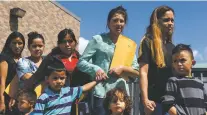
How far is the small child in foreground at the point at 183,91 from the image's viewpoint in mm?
2980

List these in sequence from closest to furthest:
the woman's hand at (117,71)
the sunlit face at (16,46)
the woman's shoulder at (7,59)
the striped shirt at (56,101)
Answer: the striped shirt at (56,101) < the woman's hand at (117,71) < the woman's shoulder at (7,59) < the sunlit face at (16,46)

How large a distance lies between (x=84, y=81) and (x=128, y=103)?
0.55 metres

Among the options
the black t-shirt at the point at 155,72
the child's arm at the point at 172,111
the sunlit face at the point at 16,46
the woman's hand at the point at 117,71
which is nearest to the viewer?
the child's arm at the point at 172,111

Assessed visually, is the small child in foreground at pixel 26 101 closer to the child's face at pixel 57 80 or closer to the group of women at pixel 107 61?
the group of women at pixel 107 61

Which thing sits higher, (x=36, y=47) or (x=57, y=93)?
(x=36, y=47)

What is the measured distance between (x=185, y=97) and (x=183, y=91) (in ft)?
0.19

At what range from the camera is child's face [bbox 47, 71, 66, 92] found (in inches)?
133

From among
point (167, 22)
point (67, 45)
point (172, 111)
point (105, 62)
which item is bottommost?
point (172, 111)

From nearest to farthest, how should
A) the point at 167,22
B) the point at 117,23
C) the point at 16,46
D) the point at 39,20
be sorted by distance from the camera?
the point at 167,22 → the point at 117,23 → the point at 16,46 → the point at 39,20

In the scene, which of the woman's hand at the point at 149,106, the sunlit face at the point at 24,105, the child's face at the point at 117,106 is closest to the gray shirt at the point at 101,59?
the child's face at the point at 117,106

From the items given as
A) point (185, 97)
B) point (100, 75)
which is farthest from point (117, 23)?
point (185, 97)

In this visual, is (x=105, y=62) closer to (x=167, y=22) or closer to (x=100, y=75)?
(x=100, y=75)

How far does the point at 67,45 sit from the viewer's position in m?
3.70

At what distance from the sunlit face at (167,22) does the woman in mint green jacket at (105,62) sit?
471 mm
